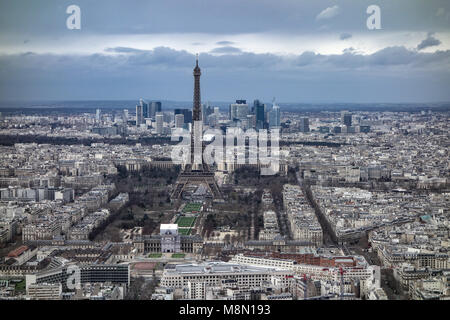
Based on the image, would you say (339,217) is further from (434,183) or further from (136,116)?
(136,116)

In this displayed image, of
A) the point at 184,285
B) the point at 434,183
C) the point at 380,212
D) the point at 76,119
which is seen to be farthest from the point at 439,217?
the point at 76,119

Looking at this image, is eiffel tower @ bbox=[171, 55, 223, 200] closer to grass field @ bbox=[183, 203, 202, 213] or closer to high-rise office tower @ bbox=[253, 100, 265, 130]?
grass field @ bbox=[183, 203, 202, 213]

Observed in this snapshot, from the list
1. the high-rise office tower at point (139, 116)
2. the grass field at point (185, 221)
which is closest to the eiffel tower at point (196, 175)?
the grass field at point (185, 221)

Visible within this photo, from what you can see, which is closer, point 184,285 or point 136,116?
point 184,285

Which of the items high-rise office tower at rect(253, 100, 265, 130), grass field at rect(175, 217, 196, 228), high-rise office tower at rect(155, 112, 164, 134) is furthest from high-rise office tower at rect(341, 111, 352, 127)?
grass field at rect(175, 217, 196, 228)

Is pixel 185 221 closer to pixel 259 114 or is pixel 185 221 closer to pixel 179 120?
pixel 179 120

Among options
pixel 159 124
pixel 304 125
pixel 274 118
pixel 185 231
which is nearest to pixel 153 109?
pixel 159 124
